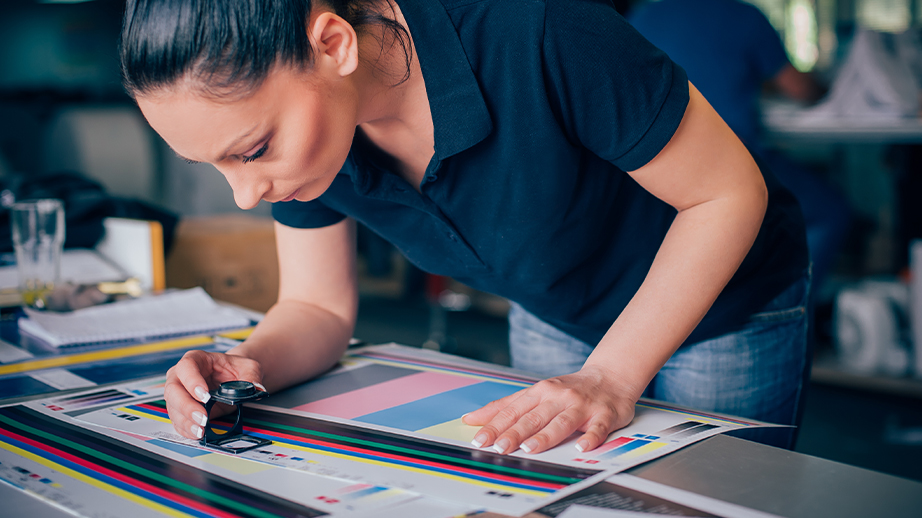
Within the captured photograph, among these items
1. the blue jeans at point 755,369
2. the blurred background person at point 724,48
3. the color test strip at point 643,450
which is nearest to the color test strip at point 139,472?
the color test strip at point 643,450

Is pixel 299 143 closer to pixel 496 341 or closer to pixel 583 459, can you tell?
pixel 583 459

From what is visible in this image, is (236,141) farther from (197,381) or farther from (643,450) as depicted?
(643,450)

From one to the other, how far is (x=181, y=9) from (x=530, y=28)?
0.32m

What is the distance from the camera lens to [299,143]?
2.31ft

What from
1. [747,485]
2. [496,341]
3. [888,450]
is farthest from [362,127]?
[496,341]

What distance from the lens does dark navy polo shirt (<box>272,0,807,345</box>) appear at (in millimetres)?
755

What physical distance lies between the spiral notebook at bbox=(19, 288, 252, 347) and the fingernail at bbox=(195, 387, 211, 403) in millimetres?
451

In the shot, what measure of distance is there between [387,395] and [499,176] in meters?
0.27

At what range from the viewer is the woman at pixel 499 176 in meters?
0.68

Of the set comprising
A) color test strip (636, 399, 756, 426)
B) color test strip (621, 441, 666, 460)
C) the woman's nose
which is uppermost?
the woman's nose

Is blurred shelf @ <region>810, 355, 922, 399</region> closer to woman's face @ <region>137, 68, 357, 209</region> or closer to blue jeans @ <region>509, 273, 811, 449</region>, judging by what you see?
blue jeans @ <region>509, 273, 811, 449</region>

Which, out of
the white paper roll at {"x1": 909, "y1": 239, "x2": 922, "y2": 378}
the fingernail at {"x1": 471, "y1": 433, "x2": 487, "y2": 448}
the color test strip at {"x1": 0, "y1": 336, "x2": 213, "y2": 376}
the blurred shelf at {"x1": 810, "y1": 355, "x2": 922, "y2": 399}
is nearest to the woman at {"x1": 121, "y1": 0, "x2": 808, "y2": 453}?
the fingernail at {"x1": 471, "y1": 433, "x2": 487, "y2": 448}

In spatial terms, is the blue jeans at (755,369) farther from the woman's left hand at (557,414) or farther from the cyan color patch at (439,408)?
the woman's left hand at (557,414)

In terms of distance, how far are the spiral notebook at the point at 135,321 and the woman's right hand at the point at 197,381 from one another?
364mm
